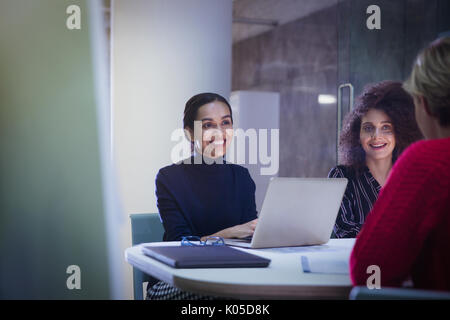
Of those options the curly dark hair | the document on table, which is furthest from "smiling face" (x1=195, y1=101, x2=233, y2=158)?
the document on table

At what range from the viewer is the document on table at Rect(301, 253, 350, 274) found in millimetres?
1499

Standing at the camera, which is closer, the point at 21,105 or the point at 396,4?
the point at 21,105

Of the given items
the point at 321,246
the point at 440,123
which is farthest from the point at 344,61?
the point at 440,123

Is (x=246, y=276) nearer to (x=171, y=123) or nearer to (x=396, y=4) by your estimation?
(x=171, y=123)

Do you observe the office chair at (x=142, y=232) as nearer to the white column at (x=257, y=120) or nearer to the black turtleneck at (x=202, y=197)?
the black turtleneck at (x=202, y=197)

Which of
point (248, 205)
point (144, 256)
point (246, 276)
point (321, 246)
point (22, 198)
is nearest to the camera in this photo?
point (246, 276)

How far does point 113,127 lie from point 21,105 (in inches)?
22.2

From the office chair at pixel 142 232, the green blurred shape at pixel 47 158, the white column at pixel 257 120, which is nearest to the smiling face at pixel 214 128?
the office chair at pixel 142 232

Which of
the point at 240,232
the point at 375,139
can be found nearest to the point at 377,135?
the point at 375,139

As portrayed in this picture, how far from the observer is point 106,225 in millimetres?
3336

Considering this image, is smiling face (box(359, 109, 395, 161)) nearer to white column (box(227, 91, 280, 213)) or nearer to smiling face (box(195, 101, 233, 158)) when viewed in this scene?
smiling face (box(195, 101, 233, 158))

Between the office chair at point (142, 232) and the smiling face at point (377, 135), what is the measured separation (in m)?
1.27

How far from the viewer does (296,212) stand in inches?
73.0

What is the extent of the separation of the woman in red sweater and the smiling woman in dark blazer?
121 cm
